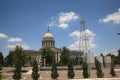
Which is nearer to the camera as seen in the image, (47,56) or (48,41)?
(47,56)

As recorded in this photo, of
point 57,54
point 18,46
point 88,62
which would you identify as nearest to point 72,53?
point 57,54

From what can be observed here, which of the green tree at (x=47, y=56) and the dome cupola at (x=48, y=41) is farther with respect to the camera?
the dome cupola at (x=48, y=41)

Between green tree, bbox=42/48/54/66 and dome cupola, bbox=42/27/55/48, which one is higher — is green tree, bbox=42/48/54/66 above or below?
below

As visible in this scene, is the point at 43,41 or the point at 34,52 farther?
the point at 34,52

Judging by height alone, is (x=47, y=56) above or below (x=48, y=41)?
below

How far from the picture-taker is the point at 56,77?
1740 inches

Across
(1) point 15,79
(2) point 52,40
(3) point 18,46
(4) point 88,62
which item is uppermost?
(2) point 52,40

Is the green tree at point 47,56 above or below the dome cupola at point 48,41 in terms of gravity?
below

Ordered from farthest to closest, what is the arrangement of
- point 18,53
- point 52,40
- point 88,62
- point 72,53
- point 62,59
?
point 72,53 → point 52,40 → point 62,59 → point 18,53 → point 88,62

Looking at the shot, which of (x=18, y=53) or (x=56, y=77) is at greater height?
(x=18, y=53)

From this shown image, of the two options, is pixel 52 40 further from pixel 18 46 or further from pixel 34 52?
pixel 18 46

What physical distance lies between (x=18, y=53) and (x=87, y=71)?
1123 inches

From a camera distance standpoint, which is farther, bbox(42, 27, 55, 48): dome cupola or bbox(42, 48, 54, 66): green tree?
bbox(42, 27, 55, 48): dome cupola

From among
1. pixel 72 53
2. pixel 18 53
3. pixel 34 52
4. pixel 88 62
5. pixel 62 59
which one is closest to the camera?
pixel 88 62
